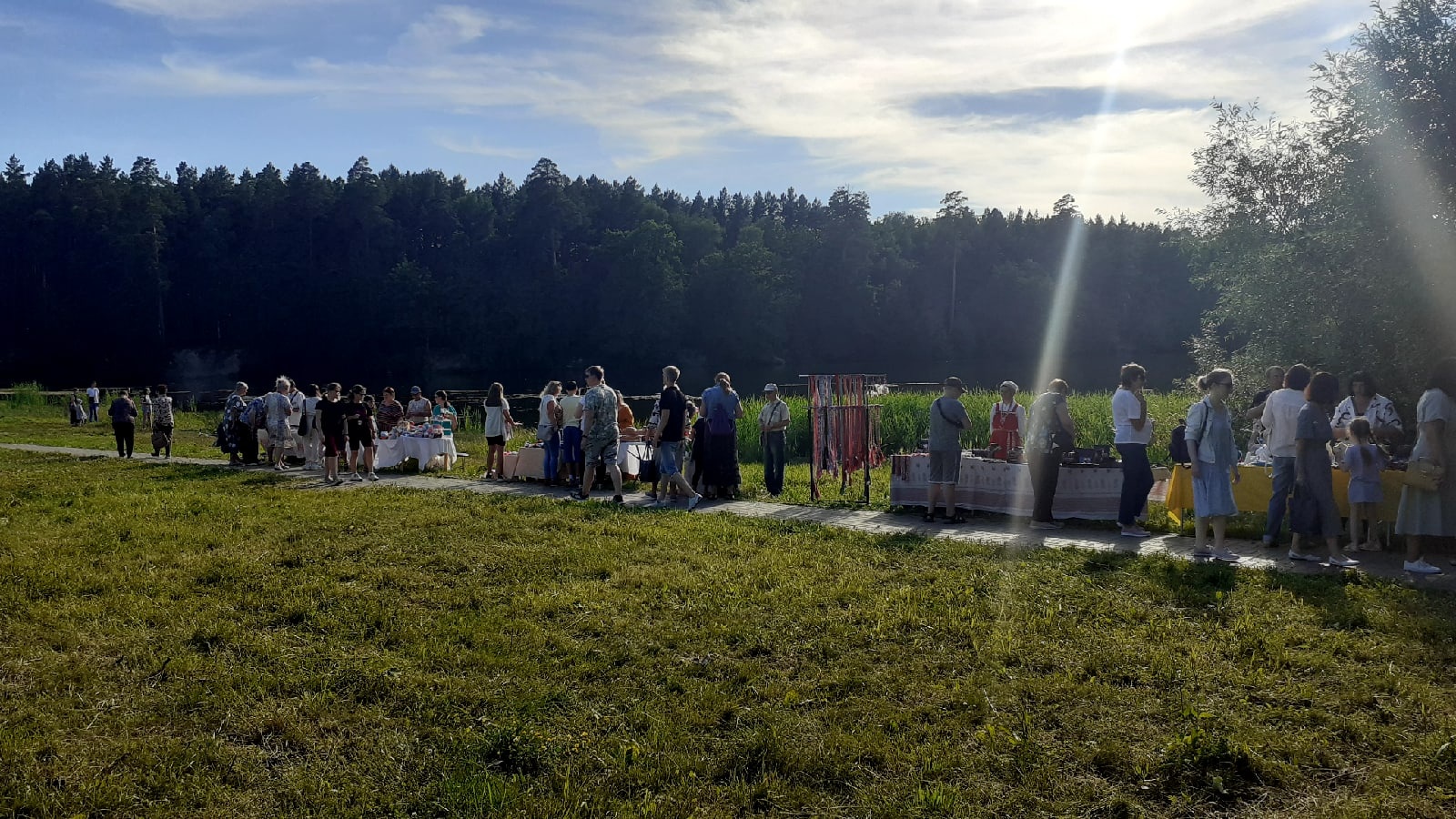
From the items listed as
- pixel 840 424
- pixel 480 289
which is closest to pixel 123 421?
pixel 840 424

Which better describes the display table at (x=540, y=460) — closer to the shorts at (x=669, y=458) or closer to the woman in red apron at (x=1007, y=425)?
the shorts at (x=669, y=458)

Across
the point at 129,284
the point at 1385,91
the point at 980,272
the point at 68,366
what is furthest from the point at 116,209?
the point at 1385,91

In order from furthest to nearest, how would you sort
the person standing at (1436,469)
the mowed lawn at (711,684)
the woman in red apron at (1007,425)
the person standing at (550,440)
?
the person standing at (550,440) → the woman in red apron at (1007,425) → the person standing at (1436,469) → the mowed lawn at (711,684)

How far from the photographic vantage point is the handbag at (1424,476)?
8.02m

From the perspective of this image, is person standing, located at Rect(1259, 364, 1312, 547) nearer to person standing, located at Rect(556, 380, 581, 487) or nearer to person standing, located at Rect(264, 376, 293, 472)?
person standing, located at Rect(556, 380, 581, 487)

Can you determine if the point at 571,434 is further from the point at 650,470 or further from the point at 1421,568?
the point at 1421,568

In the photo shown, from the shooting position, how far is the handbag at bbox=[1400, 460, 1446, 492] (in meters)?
8.02

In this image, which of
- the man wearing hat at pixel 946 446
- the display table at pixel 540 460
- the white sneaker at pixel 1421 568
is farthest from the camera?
the display table at pixel 540 460

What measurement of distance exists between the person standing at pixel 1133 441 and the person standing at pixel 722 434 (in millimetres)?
4772

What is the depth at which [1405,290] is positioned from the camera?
12.3 m

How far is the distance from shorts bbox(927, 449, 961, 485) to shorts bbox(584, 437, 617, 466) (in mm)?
4040

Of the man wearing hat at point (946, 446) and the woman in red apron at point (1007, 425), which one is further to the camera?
the woman in red apron at point (1007, 425)

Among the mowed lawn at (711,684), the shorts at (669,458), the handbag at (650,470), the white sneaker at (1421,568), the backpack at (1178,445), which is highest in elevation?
the backpack at (1178,445)

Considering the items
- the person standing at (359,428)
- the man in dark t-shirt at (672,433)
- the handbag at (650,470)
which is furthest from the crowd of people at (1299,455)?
the person standing at (359,428)
